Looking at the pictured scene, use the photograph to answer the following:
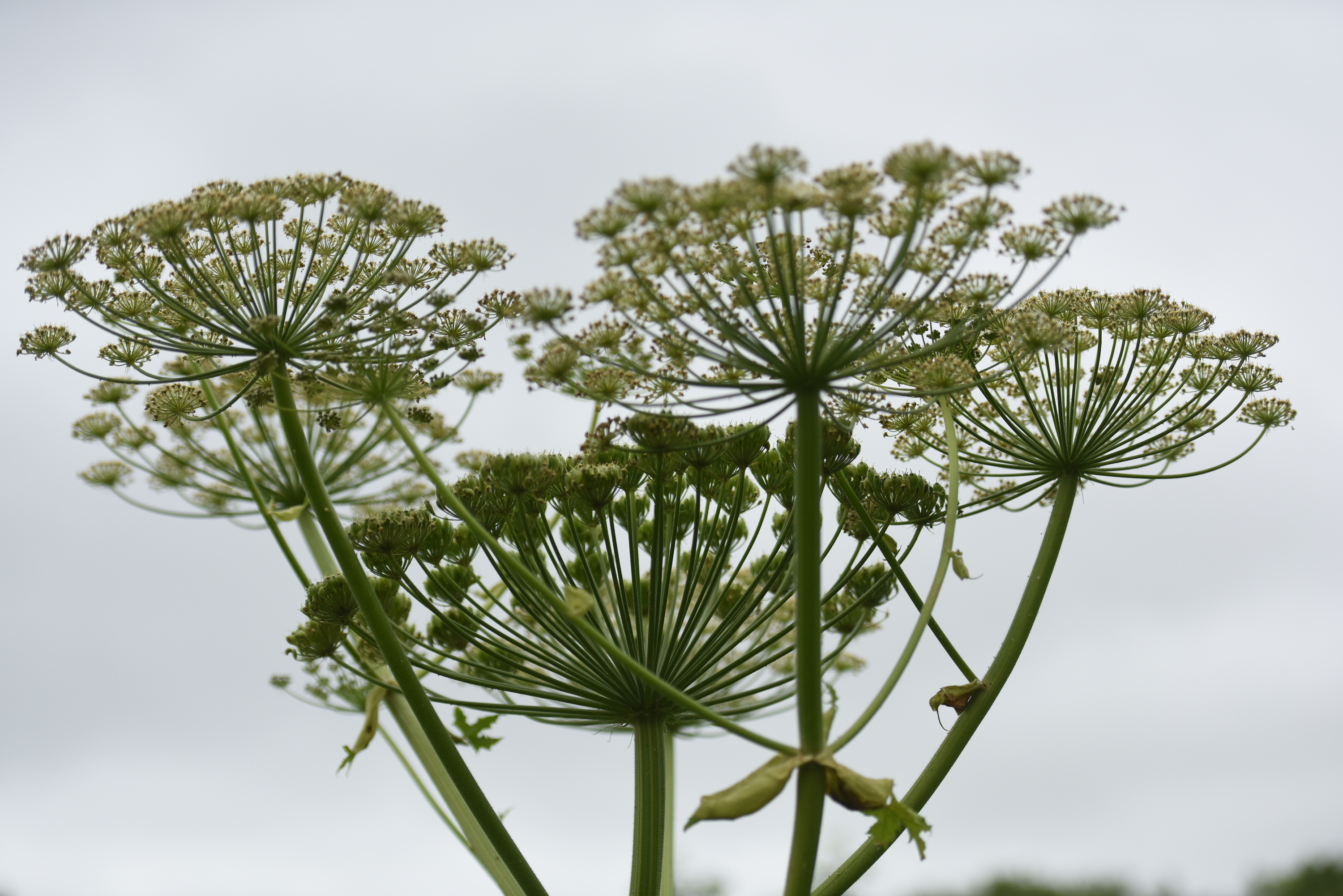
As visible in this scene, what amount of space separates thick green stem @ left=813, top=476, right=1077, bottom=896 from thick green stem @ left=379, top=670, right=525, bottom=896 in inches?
75.3

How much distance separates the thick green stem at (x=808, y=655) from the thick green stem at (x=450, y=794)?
2.26m

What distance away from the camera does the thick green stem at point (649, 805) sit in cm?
594

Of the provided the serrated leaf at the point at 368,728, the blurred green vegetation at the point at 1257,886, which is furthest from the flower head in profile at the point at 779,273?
the blurred green vegetation at the point at 1257,886

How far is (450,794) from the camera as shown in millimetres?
6555

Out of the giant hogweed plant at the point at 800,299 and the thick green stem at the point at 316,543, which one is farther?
the thick green stem at the point at 316,543

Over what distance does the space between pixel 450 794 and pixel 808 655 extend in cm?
318

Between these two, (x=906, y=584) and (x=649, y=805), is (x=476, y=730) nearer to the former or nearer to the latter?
(x=649, y=805)

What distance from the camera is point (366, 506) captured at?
9.59 metres

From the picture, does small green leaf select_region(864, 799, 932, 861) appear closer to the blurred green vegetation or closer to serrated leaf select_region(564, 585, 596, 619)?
serrated leaf select_region(564, 585, 596, 619)

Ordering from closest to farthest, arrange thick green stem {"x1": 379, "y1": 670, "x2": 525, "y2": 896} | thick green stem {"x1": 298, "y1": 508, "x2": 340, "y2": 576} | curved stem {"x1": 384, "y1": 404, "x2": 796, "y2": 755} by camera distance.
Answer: curved stem {"x1": 384, "y1": 404, "x2": 796, "y2": 755}, thick green stem {"x1": 379, "y1": 670, "x2": 525, "y2": 896}, thick green stem {"x1": 298, "y1": 508, "x2": 340, "y2": 576}

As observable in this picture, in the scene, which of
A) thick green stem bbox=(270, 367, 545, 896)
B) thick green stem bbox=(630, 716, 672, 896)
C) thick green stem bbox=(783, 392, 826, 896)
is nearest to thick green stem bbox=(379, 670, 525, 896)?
thick green stem bbox=(630, 716, 672, 896)

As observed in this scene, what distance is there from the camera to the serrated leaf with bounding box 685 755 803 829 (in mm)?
4297

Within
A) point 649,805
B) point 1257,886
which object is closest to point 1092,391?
point 649,805

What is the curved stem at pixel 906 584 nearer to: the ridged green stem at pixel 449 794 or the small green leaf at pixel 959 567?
the small green leaf at pixel 959 567
